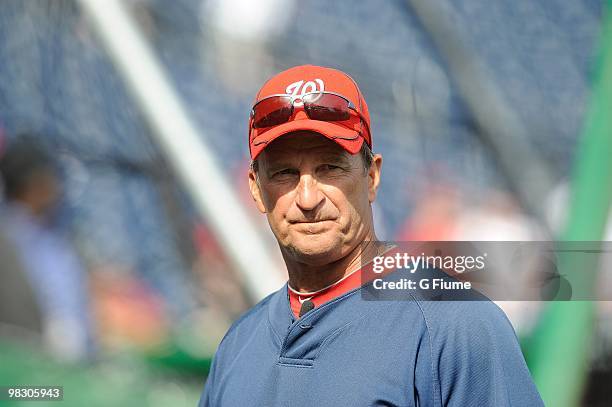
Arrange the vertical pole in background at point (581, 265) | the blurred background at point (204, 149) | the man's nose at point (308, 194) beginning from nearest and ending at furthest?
1. the man's nose at point (308, 194)
2. the vertical pole in background at point (581, 265)
3. the blurred background at point (204, 149)

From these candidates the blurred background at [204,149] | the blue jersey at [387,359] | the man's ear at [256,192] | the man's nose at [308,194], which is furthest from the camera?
the blurred background at [204,149]

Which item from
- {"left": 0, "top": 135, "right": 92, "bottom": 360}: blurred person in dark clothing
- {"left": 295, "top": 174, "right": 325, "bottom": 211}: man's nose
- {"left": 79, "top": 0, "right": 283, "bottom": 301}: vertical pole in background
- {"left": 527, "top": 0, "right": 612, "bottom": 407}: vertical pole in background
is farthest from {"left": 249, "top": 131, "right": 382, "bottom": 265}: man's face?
{"left": 0, "top": 135, "right": 92, "bottom": 360}: blurred person in dark clothing

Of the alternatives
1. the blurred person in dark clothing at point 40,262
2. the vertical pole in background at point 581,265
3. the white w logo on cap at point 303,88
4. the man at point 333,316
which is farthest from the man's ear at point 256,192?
the blurred person in dark clothing at point 40,262

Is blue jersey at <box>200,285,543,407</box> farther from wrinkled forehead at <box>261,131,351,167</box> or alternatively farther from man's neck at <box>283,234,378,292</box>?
wrinkled forehead at <box>261,131,351,167</box>

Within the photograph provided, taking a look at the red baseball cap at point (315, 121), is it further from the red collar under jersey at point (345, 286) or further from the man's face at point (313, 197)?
the red collar under jersey at point (345, 286)

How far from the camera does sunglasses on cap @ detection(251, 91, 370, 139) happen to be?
0.98 metres

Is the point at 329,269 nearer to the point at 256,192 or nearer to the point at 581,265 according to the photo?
the point at 256,192

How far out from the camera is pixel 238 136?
2.30m

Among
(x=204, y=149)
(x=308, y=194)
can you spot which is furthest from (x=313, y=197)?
(x=204, y=149)

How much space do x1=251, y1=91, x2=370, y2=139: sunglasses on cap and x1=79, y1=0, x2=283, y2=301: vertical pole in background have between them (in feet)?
3.82

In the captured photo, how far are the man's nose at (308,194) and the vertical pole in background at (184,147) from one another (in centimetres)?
119

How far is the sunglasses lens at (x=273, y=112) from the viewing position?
987mm

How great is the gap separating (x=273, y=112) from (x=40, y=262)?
4.74ft

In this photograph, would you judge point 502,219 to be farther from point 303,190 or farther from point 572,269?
point 303,190
